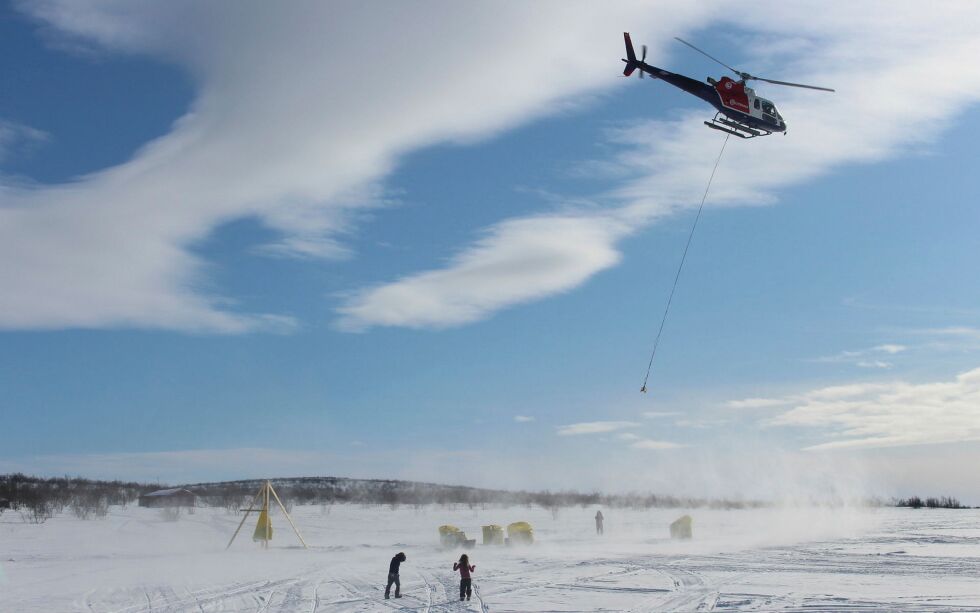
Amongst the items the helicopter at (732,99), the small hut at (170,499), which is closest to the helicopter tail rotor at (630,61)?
the helicopter at (732,99)

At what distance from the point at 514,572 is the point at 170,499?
60.8 metres

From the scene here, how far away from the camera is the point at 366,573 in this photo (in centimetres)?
2759

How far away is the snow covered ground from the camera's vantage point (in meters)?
20.1

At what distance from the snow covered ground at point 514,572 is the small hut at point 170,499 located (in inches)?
1102

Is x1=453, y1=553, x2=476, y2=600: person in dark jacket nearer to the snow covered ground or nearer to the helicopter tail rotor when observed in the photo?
the snow covered ground

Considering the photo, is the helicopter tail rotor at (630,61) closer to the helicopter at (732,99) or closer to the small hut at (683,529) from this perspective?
Answer: the helicopter at (732,99)

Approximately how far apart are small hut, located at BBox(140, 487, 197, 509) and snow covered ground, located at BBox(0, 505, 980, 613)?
27988mm

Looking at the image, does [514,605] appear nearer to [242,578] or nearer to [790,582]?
[790,582]

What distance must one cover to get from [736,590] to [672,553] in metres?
12.4

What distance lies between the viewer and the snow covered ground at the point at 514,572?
66.0 ft

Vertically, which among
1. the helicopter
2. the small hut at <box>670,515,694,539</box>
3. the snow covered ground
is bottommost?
the snow covered ground

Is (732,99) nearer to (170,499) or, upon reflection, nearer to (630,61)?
(630,61)

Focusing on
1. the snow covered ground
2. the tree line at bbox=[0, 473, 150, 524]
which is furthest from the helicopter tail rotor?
the tree line at bbox=[0, 473, 150, 524]

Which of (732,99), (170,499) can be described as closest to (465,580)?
(732,99)
